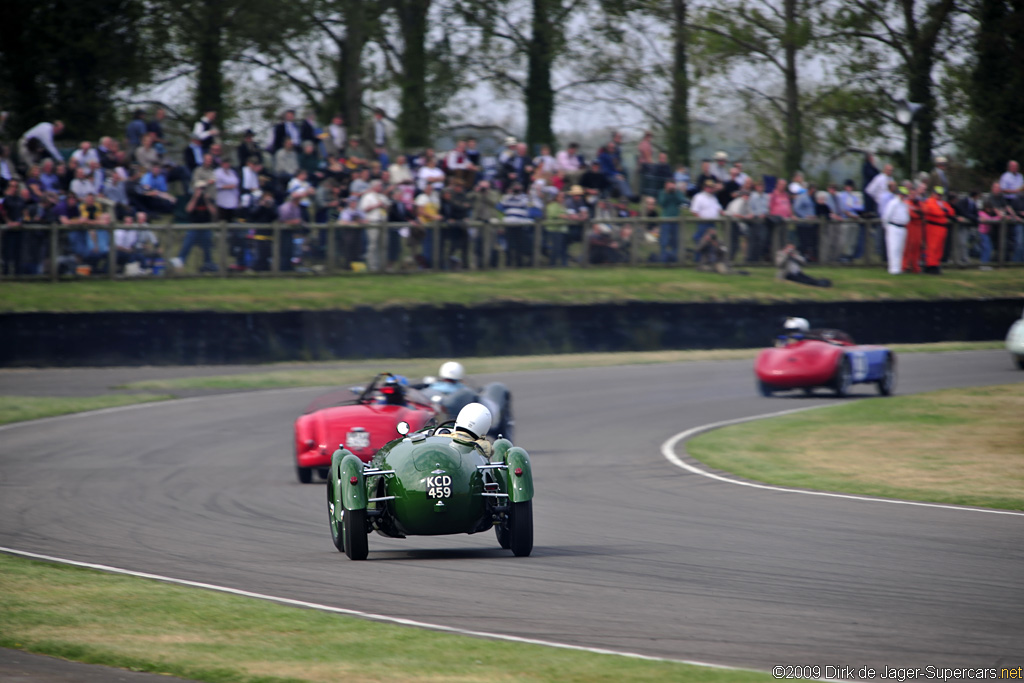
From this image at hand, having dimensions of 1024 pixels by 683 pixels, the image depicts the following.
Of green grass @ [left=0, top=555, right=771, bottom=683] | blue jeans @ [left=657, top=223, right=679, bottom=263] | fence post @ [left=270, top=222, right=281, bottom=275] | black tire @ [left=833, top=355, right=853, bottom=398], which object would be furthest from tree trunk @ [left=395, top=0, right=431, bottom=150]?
green grass @ [left=0, top=555, right=771, bottom=683]

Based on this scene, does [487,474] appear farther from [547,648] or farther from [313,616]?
[547,648]

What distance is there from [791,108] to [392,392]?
25682 mm

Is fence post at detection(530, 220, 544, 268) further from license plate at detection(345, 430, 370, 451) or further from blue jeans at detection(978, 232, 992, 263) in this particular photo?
license plate at detection(345, 430, 370, 451)

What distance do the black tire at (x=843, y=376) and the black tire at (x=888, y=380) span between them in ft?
2.37

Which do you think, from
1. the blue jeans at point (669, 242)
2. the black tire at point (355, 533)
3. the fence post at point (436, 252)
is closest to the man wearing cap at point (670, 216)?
the blue jeans at point (669, 242)

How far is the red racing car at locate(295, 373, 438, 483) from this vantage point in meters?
12.4

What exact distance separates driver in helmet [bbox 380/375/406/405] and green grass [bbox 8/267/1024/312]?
11.0 m

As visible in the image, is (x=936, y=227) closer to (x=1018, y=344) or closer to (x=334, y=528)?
(x=1018, y=344)

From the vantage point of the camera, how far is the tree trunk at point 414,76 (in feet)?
107

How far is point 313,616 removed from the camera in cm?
711

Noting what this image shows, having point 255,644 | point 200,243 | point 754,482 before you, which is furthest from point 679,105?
point 255,644

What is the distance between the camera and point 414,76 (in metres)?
32.9

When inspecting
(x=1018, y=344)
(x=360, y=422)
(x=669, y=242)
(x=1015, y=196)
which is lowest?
(x=360, y=422)

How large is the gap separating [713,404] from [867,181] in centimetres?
1075
